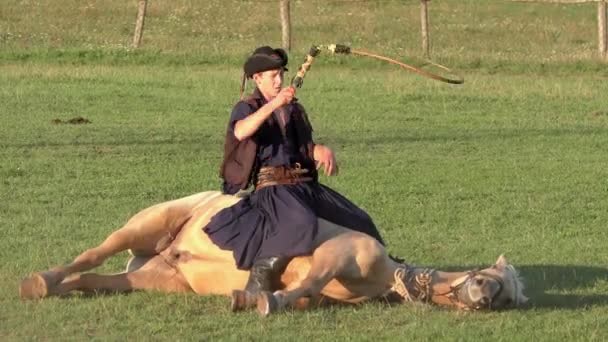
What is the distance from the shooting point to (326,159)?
7215mm

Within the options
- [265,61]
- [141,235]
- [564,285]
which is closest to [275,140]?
[265,61]

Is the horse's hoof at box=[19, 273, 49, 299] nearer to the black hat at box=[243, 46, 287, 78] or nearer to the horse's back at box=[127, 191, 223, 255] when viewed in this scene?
the horse's back at box=[127, 191, 223, 255]

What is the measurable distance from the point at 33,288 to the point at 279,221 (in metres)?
1.31

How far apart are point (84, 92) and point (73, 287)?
37.5 feet

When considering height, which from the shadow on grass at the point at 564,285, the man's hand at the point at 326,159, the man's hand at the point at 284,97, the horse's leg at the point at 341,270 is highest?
the man's hand at the point at 284,97

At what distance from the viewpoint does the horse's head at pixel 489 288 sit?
6.67 metres

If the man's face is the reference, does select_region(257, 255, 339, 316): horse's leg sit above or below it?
below

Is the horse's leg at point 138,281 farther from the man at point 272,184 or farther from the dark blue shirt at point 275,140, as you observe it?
the dark blue shirt at point 275,140

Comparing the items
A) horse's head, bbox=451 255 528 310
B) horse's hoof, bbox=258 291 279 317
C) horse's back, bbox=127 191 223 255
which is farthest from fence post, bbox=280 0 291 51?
horse's hoof, bbox=258 291 279 317

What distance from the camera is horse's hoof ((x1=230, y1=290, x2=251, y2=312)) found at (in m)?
6.73

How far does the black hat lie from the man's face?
0.03 metres

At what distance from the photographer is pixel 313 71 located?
2114 centimetres

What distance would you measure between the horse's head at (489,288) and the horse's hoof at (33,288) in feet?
6.82

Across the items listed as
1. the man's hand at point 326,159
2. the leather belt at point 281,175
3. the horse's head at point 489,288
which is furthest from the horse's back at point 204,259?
the horse's head at point 489,288
